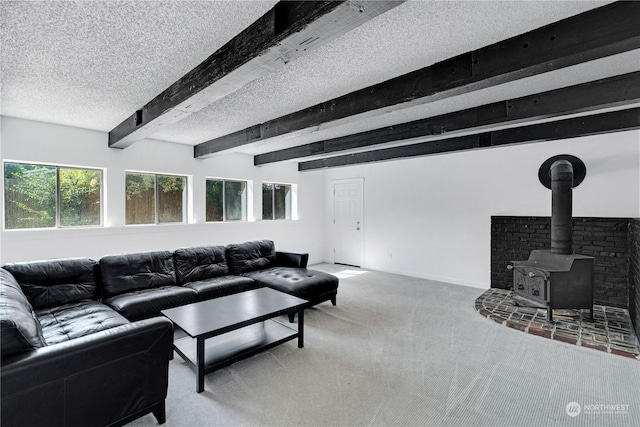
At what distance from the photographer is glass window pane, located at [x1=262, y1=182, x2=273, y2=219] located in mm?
6359

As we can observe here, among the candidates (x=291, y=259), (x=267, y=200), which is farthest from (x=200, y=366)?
(x=267, y=200)

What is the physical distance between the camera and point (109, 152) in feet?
13.9

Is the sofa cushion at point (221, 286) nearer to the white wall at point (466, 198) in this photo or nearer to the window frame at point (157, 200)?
the window frame at point (157, 200)

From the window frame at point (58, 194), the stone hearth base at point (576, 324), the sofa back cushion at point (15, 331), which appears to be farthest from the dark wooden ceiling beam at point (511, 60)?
the window frame at point (58, 194)

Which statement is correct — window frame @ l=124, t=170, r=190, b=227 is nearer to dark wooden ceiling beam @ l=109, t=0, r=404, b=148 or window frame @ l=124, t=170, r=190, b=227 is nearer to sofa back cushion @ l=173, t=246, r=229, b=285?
sofa back cushion @ l=173, t=246, r=229, b=285

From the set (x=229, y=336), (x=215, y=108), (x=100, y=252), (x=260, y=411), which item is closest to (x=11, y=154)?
(x=100, y=252)

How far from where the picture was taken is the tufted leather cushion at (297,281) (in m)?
3.58

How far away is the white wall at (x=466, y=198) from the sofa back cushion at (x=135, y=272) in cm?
413

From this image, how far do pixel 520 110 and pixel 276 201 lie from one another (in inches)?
191

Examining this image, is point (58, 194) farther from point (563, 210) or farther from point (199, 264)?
point (563, 210)

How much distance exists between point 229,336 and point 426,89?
2768 millimetres

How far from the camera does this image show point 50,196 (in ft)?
12.6

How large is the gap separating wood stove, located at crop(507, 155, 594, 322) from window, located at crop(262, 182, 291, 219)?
456 centimetres

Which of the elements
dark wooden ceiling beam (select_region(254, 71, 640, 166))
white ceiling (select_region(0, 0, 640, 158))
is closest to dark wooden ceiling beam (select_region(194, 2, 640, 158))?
white ceiling (select_region(0, 0, 640, 158))
